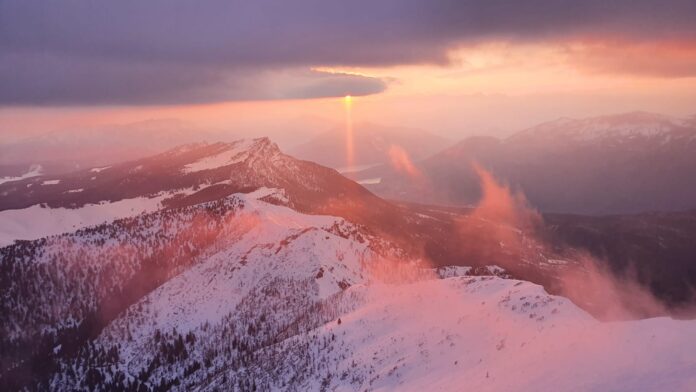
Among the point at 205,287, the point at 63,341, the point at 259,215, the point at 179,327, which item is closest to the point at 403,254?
the point at 259,215

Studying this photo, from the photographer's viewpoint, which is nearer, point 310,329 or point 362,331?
point 362,331

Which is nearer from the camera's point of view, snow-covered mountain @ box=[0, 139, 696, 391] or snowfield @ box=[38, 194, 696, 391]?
snowfield @ box=[38, 194, 696, 391]

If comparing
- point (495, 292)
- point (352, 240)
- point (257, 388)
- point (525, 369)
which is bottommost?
point (352, 240)

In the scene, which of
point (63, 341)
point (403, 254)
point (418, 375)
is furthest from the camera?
point (403, 254)

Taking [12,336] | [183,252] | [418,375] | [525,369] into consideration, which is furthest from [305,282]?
[12,336]

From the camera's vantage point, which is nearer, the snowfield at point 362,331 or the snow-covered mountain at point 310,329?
the snowfield at point 362,331

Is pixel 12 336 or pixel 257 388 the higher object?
pixel 257 388

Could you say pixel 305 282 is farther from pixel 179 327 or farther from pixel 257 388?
pixel 257 388

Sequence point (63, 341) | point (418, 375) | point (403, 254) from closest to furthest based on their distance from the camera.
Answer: point (418, 375)
point (63, 341)
point (403, 254)

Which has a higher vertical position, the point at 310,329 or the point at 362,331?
the point at 362,331

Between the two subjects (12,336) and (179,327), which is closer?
(179,327)
